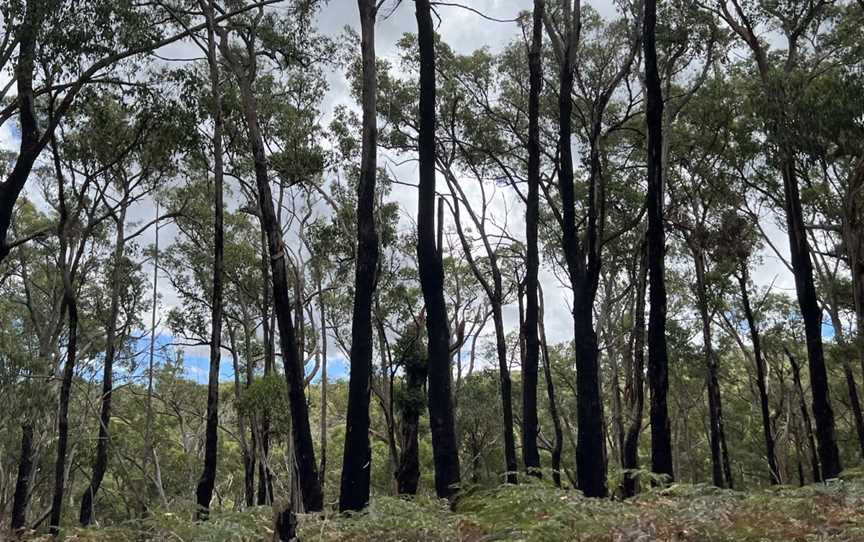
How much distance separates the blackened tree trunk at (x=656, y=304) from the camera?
415 inches

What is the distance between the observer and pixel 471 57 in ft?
62.4

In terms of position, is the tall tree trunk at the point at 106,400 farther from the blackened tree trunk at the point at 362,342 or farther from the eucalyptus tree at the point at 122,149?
the blackened tree trunk at the point at 362,342

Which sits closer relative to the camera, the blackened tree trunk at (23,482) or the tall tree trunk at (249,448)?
the blackened tree trunk at (23,482)

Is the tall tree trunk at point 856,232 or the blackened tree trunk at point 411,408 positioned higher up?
the tall tree trunk at point 856,232

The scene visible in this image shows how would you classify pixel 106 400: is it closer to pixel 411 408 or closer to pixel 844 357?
pixel 411 408

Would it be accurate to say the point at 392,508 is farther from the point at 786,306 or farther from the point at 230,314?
the point at 786,306

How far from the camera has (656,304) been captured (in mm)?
10680

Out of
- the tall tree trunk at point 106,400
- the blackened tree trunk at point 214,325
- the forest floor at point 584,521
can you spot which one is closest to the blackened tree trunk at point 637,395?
the blackened tree trunk at point 214,325

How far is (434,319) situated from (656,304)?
3.72m

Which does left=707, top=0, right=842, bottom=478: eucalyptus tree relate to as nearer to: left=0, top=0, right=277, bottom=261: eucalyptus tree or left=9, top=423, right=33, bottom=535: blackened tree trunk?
left=0, top=0, right=277, bottom=261: eucalyptus tree

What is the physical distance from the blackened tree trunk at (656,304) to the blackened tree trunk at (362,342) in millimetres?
4552

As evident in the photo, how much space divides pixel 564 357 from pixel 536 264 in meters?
20.3

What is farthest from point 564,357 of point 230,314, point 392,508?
point 392,508

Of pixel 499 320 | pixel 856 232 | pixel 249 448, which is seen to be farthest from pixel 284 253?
pixel 249 448
